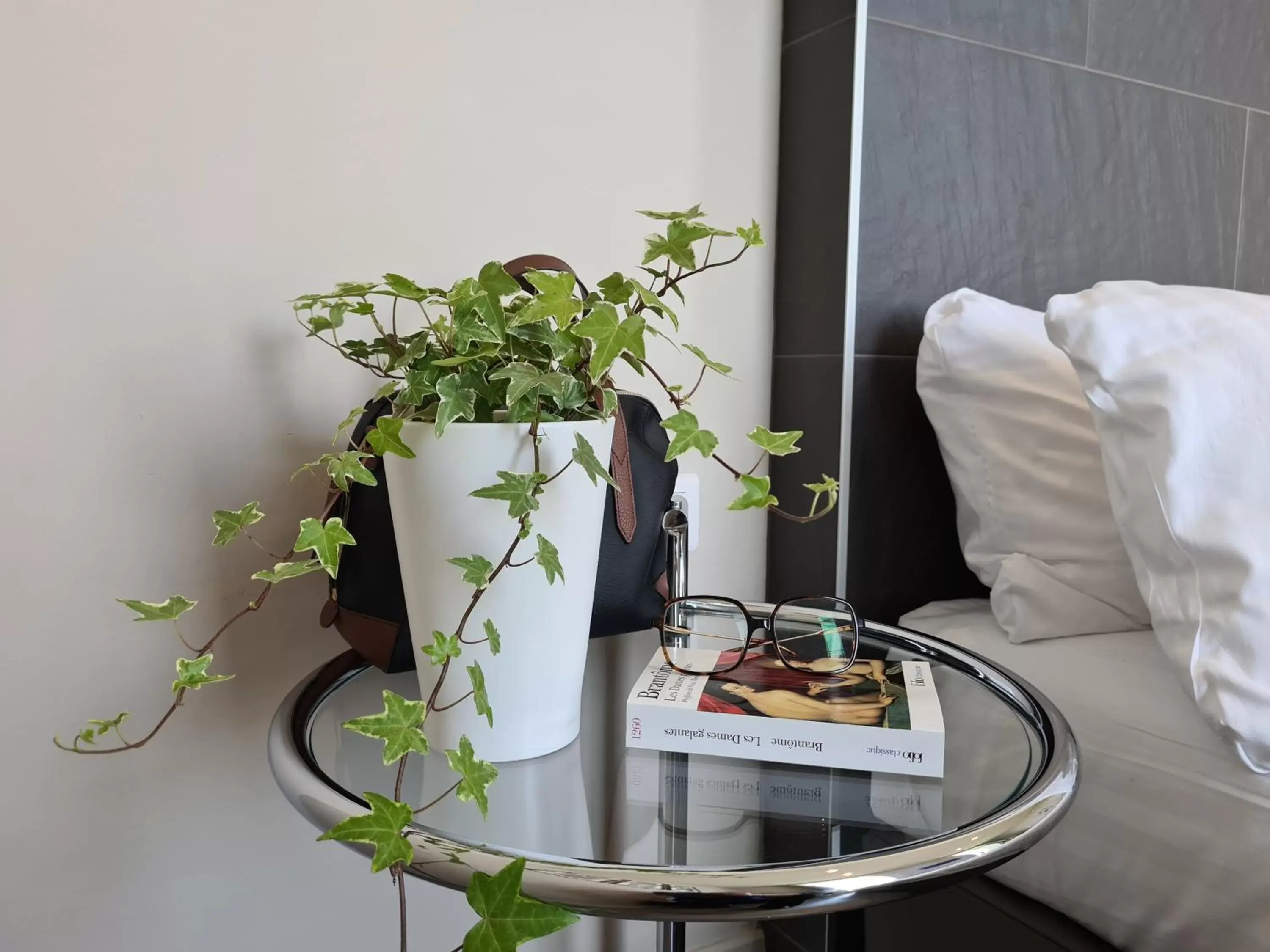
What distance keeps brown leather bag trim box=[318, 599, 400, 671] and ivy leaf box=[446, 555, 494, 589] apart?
0.51 ft

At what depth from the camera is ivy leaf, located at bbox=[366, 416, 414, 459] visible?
54 cm

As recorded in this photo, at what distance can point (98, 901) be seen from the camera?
0.76m

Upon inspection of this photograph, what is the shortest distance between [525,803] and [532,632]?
0.10 m

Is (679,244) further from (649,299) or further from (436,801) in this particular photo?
(436,801)

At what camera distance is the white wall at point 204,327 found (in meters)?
0.72

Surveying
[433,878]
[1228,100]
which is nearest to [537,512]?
[433,878]

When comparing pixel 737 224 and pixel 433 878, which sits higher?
pixel 737 224

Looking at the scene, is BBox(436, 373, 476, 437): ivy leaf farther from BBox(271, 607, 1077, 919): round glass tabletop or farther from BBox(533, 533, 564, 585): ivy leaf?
BBox(271, 607, 1077, 919): round glass tabletop

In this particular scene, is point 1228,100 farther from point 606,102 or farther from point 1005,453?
point 606,102

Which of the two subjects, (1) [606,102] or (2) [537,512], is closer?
(2) [537,512]

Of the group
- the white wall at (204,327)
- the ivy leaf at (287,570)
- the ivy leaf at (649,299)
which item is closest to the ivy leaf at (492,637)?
the ivy leaf at (287,570)

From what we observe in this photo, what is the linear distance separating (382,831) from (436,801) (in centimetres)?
9

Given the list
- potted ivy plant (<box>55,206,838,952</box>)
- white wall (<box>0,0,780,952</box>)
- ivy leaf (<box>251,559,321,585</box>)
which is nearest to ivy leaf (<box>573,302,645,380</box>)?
potted ivy plant (<box>55,206,838,952</box>)

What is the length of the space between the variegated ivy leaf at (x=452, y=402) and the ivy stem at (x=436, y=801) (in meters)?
0.20
